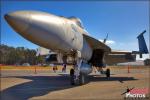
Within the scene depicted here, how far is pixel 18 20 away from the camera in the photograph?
981 cm

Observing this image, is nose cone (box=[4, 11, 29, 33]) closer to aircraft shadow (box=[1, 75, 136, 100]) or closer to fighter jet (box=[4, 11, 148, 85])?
fighter jet (box=[4, 11, 148, 85])

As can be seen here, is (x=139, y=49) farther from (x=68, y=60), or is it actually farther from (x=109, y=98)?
(x=109, y=98)

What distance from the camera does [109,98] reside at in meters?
10.1

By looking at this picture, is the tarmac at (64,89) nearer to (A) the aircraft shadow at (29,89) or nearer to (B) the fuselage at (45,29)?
(A) the aircraft shadow at (29,89)

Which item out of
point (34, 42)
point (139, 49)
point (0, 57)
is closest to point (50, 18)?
point (34, 42)

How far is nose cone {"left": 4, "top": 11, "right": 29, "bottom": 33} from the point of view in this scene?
977 cm

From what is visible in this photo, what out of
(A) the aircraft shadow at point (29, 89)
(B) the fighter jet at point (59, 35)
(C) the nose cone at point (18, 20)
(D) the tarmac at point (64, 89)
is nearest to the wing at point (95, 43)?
(B) the fighter jet at point (59, 35)

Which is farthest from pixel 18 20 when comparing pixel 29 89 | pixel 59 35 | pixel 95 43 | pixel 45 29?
pixel 95 43

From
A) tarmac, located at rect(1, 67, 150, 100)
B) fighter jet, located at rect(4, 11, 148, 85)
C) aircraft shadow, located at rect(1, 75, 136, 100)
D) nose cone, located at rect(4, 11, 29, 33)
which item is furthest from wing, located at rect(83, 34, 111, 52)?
nose cone, located at rect(4, 11, 29, 33)

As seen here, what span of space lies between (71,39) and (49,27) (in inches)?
104

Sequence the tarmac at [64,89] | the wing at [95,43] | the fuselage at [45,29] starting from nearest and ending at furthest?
the fuselage at [45,29], the tarmac at [64,89], the wing at [95,43]

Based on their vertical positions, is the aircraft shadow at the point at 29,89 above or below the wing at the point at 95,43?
below

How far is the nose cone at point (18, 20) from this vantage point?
9.77m

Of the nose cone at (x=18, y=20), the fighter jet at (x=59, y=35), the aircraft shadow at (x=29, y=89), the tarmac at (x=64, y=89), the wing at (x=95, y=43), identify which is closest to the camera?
the nose cone at (x=18, y=20)
